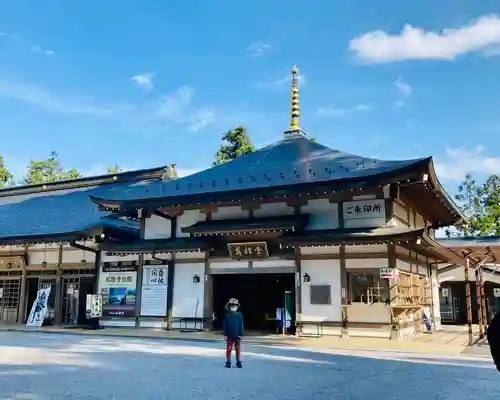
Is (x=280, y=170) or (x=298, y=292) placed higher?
(x=280, y=170)

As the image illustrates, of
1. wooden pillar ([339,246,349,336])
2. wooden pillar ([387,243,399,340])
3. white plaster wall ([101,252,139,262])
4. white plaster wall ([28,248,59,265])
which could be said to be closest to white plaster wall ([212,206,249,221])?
white plaster wall ([101,252,139,262])

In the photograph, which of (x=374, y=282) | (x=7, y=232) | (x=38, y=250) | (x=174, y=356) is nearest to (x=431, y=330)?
(x=374, y=282)

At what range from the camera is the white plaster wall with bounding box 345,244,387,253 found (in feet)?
46.8

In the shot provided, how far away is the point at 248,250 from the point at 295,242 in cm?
191

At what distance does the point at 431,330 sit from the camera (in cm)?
1791

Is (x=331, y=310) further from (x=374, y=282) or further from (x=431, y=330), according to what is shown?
(x=431, y=330)

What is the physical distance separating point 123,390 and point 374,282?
9.48 m

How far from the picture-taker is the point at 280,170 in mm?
16484

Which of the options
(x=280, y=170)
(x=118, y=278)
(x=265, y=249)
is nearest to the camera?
(x=265, y=249)

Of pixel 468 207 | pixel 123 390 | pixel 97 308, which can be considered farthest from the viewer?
pixel 468 207

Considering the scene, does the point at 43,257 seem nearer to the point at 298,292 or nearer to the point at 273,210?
the point at 273,210

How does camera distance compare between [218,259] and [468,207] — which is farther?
[468,207]

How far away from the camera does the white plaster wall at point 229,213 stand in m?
16.4

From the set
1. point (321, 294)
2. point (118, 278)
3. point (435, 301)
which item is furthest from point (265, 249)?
point (435, 301)
